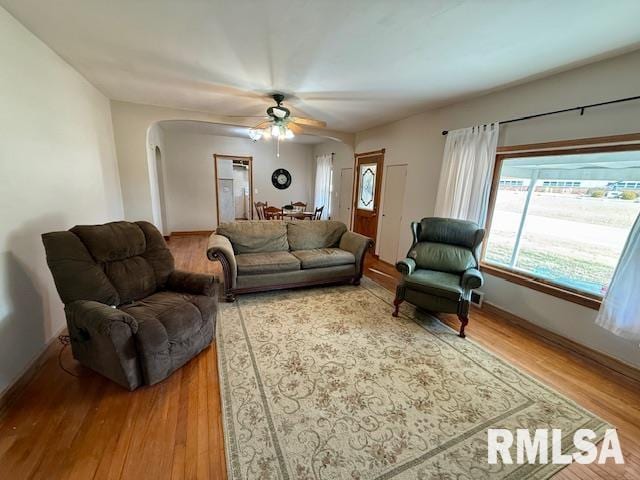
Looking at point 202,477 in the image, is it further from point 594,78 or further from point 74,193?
point 594,78

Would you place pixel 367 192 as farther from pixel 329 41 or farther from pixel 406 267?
pixel 329 41

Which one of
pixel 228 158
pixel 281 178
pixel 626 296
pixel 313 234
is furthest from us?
pixel 281 178

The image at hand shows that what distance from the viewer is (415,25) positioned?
5.68 ft

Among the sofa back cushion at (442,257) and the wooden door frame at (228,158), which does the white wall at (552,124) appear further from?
the wooden door frame at (228,158)

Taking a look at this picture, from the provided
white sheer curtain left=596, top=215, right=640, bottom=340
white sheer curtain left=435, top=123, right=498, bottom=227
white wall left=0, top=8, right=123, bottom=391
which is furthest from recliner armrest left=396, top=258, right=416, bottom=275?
white wall left=0, top=8, right=123, bottom=391

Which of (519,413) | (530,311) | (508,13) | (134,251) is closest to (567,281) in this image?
(530,311)

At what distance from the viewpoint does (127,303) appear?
202 centimetres

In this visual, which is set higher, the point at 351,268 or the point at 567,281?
the point at 567,281

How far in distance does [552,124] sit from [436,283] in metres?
1.92

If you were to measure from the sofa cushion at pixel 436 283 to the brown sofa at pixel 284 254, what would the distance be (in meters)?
0.94

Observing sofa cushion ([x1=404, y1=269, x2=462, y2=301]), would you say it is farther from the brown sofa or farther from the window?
the brown sofa

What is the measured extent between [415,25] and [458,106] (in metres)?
2.01

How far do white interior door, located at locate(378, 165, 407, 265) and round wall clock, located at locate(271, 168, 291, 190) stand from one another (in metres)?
3.63

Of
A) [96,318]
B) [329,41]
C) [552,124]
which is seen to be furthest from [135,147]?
[552,124]
